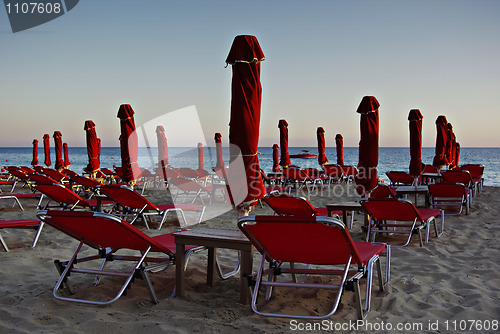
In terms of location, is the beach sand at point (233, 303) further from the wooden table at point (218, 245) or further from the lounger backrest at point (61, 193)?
the lounger backrest at point (61, 193)

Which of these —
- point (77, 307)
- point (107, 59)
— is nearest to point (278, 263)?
point (77, 307)

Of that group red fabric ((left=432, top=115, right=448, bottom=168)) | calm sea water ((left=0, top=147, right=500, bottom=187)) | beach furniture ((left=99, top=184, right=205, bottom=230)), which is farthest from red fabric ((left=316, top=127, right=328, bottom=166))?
beach furniture ((left=99, top=184, right=205, bottom=230))

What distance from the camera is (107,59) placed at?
63.2ft

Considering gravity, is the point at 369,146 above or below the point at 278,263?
above

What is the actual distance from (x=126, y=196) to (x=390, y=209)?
10.8ft

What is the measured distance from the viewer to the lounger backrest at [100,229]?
8.31ft

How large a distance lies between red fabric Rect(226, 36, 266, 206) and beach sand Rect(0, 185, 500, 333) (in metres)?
0.78

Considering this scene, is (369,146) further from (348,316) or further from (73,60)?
(73,60)

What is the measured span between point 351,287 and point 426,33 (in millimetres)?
15479

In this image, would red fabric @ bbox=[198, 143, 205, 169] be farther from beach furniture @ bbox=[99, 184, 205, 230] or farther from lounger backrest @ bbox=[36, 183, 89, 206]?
beach furniture @ bbox=[99, 184, 205, 230]

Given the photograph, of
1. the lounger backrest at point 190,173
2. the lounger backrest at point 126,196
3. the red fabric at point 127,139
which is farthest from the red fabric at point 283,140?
the lounger backrest at point 126,196

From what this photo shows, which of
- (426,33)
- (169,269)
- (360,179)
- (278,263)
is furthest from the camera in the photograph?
(426,33)

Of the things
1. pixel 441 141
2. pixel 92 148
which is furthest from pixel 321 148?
pixel 92 148

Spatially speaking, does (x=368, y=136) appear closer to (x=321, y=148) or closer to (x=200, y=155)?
(x=321, y=148)
